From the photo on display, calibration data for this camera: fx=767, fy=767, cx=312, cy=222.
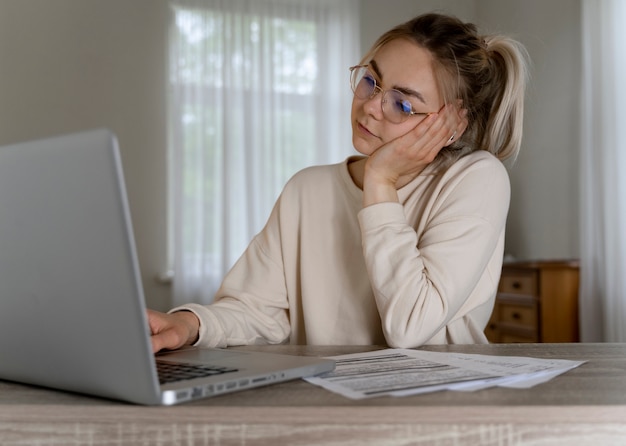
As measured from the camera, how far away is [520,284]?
173 inches

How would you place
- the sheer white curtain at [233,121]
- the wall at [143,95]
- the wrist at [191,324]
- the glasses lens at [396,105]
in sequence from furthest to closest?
the sheer white curtain at [233,121], the wall at [143,95], the glasses lens at [396,105], the wrist at [191,324]

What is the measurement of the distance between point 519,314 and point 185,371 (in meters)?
3.96

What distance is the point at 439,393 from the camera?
0.66m

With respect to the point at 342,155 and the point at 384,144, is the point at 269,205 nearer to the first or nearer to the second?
the point at 342,155

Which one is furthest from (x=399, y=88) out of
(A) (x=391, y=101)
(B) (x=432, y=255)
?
(B) (x=432, y=255)

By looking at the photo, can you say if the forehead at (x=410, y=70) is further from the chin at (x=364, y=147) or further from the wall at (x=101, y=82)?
the wall at (x=101, y=82)

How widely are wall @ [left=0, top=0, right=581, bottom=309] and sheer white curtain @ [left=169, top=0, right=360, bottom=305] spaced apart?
0.48ft

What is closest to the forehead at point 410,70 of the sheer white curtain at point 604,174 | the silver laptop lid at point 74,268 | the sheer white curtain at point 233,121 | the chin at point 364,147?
the chin at point 364,147

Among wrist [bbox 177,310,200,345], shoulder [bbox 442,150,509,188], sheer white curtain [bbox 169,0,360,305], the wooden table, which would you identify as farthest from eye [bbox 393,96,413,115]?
sheer white curtain [bbox 169,0,360,305]

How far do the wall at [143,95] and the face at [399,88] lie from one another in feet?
11.5

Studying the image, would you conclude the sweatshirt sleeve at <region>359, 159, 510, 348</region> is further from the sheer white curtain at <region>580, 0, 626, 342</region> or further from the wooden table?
the sheer white curtain at <region>580, 0, 626, 342</region>

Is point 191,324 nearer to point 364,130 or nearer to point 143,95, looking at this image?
point 364,130

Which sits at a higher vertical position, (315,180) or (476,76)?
(476,76)

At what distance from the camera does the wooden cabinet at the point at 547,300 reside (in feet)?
13.9
